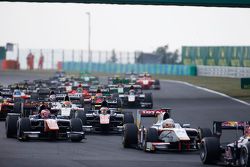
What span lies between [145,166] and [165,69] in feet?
314

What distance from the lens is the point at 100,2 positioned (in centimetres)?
4759

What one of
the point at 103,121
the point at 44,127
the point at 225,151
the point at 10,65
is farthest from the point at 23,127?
the point at 10,65

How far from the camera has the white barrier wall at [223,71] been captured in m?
91.6

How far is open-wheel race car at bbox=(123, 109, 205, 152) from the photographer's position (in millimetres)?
26922

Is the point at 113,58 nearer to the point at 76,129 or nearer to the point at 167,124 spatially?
the point at 76,129

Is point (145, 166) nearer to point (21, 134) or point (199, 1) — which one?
point (21, 134)

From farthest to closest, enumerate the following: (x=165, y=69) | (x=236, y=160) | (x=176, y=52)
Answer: (x=176, y=52) → (x=165, y=69) → (x=236, y=160)

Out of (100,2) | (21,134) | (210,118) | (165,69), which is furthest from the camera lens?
(165,69)

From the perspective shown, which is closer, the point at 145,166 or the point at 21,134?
the point at 145,166

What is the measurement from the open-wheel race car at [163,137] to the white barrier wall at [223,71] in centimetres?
6124

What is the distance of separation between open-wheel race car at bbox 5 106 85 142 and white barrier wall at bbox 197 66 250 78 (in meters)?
59.0

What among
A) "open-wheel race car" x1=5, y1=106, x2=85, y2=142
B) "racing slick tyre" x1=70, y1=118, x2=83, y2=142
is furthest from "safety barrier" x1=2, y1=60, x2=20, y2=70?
"racing slick tyre" x1=70, y1=118, x2=83, y2=142

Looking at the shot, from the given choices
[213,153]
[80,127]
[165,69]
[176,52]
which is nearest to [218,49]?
[165,69]

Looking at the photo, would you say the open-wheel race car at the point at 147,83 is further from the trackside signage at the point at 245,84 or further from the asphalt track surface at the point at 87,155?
the asphalt track surface at the point at 87,155
